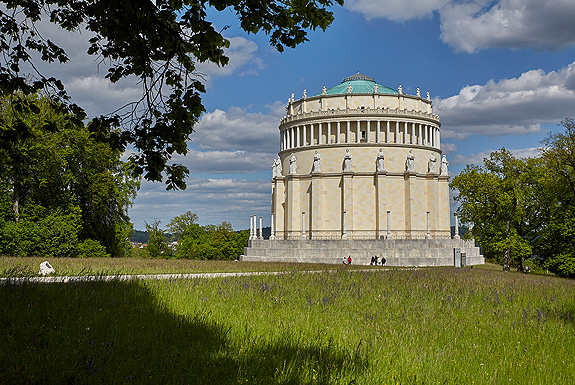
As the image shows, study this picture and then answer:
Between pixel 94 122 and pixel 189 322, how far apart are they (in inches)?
162

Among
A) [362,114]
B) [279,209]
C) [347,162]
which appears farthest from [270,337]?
[279,209]

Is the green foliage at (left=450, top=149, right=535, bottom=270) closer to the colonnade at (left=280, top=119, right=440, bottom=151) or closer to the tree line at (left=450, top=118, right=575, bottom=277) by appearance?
the tree line at (left=450, top=118, right=575, bottom=277)

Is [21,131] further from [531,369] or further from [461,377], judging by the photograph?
[531,369]

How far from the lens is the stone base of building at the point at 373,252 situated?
1940 inches

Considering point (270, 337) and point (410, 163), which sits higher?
point (410, 163)

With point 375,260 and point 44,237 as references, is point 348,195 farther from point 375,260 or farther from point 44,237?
point 44,237

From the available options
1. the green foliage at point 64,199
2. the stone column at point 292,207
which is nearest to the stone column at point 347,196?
the stone column at point 292,207

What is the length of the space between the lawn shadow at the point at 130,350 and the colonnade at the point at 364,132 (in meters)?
58.7

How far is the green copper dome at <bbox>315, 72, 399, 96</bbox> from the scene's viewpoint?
72.0 meters

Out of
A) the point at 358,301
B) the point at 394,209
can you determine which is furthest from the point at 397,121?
the point at 358,301

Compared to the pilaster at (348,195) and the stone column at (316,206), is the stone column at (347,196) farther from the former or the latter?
→ the stone column at (316,206)

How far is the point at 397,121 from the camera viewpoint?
67125 mm

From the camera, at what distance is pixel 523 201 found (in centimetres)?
4569

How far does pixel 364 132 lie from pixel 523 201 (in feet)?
85.3
